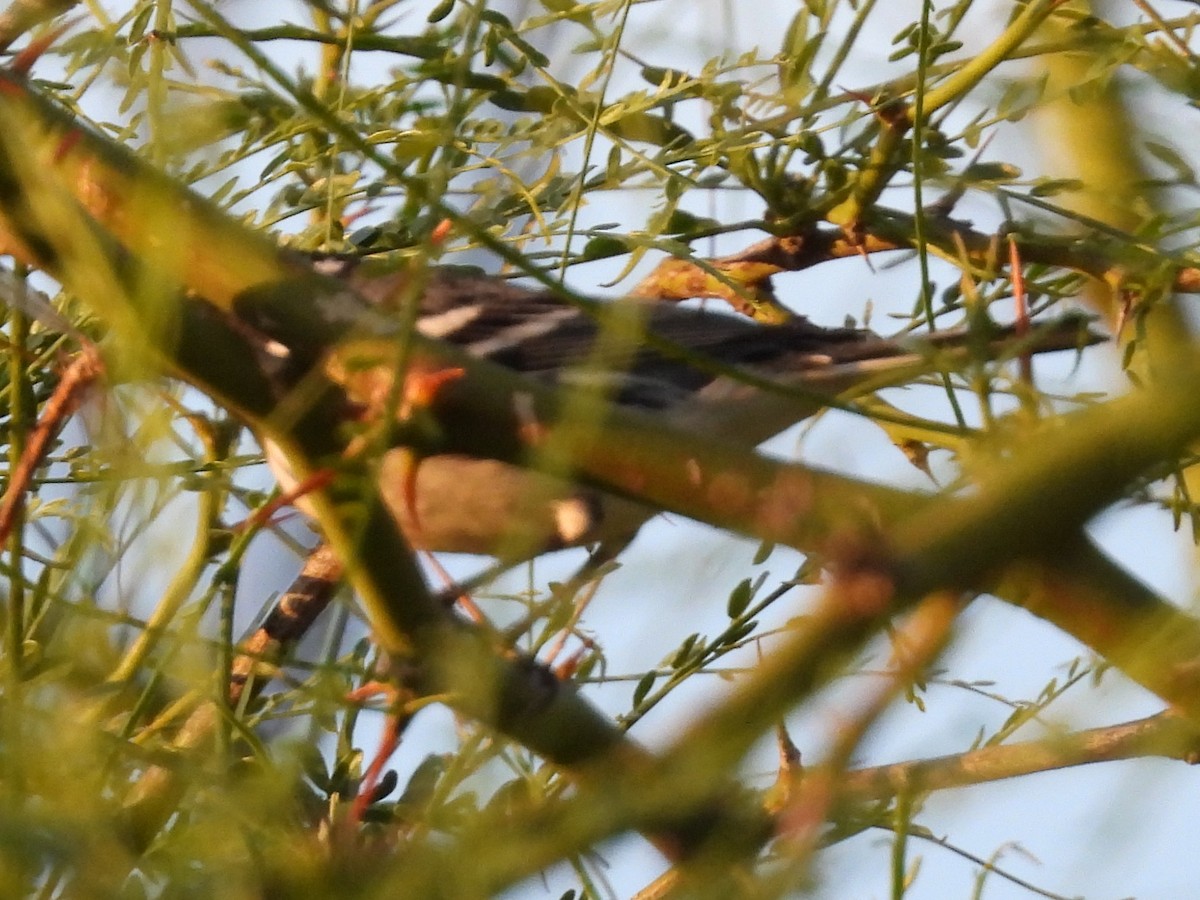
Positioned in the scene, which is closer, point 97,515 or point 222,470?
point 97,515

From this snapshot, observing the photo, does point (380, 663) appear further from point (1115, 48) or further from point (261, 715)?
point (1115, 48)

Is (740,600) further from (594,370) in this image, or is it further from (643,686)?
(594,370)

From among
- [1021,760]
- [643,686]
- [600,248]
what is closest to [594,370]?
[1021,760]

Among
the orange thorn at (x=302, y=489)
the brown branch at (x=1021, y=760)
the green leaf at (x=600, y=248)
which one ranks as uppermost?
the green leaf at (x=600, y=248)

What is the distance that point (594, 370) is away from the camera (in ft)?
2.87

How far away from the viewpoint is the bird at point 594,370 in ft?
2.94

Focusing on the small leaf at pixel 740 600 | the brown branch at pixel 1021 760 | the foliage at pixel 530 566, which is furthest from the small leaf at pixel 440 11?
the brown branch at pixel 1021 760

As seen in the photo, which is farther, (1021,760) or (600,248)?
(600,248)

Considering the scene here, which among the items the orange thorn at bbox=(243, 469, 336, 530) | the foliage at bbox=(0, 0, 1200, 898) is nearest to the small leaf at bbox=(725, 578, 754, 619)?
the foliage at bbox=(0, 0, 1200, 898)

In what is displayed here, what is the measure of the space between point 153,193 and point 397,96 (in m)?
0.75

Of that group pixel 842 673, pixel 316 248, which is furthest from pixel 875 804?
pixel 316 248

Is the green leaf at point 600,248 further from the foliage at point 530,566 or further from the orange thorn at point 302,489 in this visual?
the orange thorn at point 302,489

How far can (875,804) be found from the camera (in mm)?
830

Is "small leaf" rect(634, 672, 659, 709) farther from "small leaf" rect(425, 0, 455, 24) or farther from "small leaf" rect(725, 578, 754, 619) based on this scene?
"small leaf" rect(425, 0, 455, 24)
